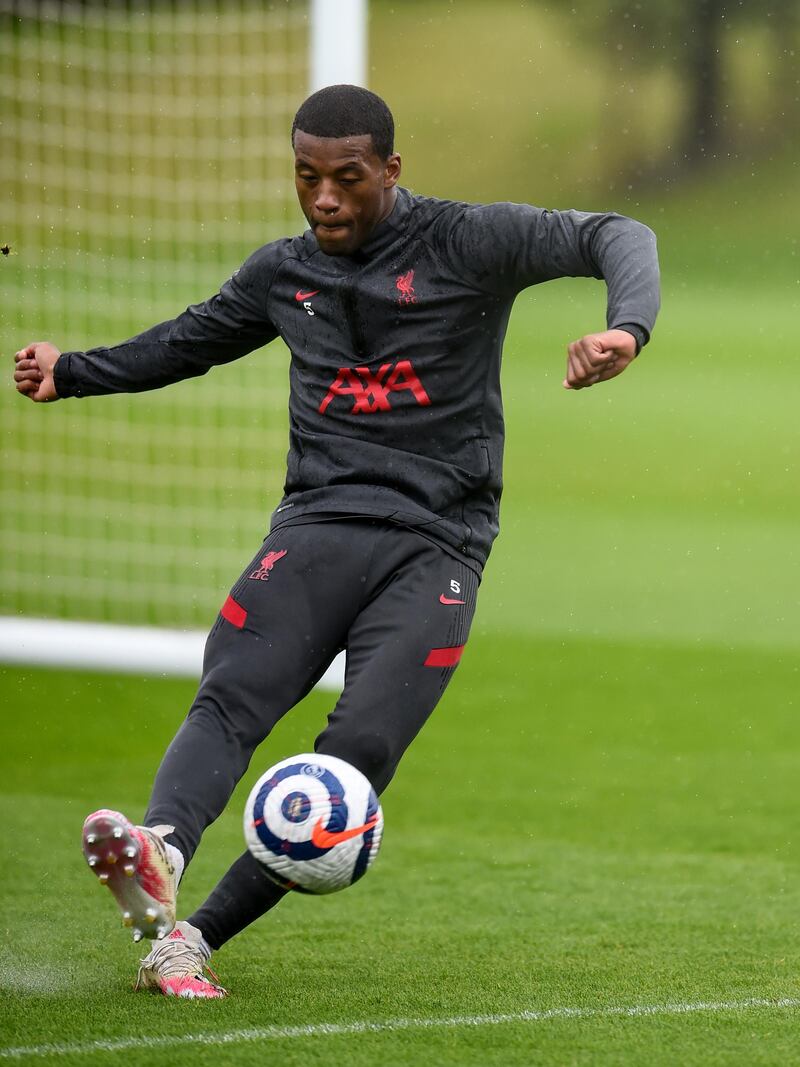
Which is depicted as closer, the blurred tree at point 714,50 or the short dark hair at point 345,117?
the short dark hair at point 345,117

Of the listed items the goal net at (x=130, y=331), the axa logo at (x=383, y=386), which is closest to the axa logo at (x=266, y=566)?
the axa logo at (x=383, y=386)

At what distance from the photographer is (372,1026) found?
4.33 m

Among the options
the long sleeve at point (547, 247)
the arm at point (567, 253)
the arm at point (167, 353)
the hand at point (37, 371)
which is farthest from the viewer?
the hand at point (37, 371)

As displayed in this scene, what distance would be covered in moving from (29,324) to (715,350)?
62.0 feet

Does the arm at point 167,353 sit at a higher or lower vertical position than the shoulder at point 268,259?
lower

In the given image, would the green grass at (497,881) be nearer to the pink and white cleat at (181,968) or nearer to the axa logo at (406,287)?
the pink and white cleat at (181,968)

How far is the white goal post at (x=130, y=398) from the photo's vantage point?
27.4 ft

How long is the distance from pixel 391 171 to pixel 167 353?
82 cm

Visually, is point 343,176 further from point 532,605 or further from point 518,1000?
point 532,605

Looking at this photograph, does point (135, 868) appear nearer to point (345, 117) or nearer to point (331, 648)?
point (331, 648)

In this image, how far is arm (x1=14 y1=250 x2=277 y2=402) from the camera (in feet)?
15.9

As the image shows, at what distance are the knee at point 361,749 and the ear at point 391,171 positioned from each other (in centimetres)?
137

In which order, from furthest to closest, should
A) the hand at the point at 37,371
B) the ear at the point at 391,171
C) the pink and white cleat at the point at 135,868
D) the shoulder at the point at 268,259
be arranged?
the hand at the point at 37,371 < the shoulder at the point at 268,259 < the ear at the point at 391,171 < the pink and white cleat at the point at 135,868

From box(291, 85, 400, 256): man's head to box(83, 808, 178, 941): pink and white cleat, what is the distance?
1549 millimetres
